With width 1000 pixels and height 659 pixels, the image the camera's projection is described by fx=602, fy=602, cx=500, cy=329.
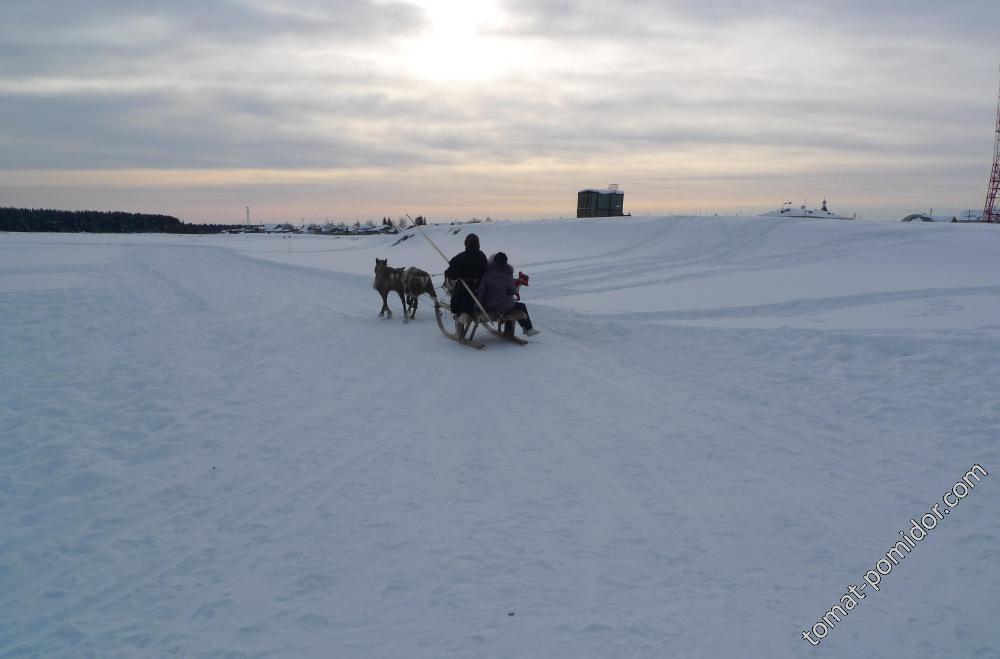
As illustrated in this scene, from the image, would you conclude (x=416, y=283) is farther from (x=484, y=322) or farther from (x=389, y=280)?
(x=484, y=322)

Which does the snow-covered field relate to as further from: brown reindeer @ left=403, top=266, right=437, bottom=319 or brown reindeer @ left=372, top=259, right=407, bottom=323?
brown reindeer @ left=372, top=259, right=407, bottom=323

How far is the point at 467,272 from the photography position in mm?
10617

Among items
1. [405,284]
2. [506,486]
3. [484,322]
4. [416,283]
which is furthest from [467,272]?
[506,486]

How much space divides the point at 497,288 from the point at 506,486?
223 inches

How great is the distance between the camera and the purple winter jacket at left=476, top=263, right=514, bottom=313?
10.2m

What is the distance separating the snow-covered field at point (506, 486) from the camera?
3307 mm

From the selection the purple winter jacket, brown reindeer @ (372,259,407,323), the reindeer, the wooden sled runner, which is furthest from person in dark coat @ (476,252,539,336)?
brown reindeer @ (372,259,407,323)

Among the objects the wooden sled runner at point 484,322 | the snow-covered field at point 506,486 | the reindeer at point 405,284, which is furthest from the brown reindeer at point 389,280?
the wooden sled runner at point 484,322

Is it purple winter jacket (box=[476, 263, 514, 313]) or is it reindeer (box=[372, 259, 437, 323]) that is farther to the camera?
reindeer (box=[372, 259, 437, 323])

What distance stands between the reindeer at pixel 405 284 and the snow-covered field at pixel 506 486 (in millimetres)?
2237

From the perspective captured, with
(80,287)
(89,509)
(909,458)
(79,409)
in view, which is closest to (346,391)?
(79,409)

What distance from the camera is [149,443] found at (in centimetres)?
579

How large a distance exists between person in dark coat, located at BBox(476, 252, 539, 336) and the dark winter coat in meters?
0.32

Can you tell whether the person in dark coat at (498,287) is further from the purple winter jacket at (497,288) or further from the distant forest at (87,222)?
the distant forest at (87,222)
